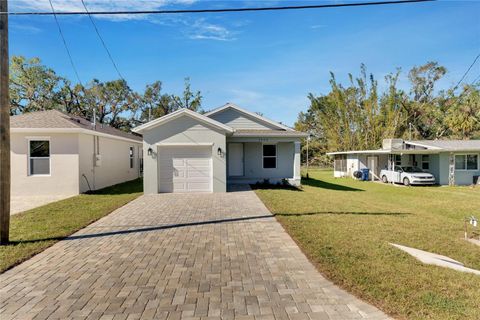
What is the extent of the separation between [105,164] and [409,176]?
2051 cm

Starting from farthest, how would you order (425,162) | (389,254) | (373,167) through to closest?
(373,167), (425,162), (389,254)

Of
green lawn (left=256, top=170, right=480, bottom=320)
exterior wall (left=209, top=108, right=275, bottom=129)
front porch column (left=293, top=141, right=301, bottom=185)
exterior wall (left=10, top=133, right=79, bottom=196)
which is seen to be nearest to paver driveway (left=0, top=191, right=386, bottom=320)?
green lawn (left=256, top=170, right=480, bottom=320)

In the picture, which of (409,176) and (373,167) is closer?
(409,176)

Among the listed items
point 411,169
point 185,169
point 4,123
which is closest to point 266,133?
point 185,169

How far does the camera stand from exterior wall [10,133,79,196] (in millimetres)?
13492

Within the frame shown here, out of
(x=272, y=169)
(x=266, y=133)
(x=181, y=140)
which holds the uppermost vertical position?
(x=266, y=133)

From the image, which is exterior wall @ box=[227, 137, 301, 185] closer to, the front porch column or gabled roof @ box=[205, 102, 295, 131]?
the front porch column

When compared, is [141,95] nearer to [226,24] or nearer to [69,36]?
[69,36]

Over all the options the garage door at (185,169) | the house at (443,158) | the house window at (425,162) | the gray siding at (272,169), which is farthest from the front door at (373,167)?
the garage door at (185,169)

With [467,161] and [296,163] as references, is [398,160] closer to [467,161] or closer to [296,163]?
[467,161]

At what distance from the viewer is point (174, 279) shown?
4359 mm

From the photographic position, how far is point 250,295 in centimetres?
385

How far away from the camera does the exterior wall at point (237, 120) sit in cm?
1853

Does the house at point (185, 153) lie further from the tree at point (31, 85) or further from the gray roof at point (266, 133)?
the tree at point (31, 85)
